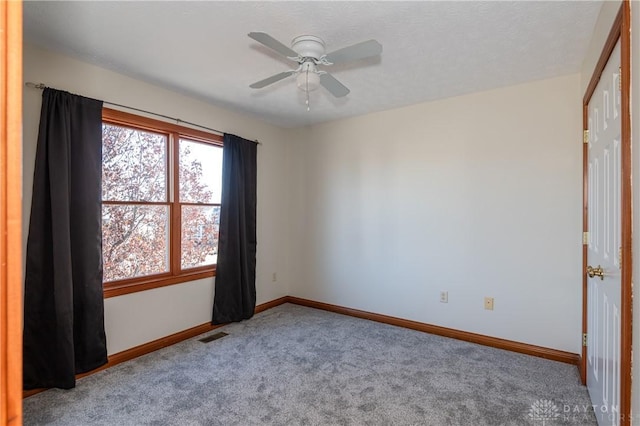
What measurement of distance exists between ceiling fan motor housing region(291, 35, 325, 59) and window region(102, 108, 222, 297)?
66.1 inches

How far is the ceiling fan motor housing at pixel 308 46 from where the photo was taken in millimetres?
2071

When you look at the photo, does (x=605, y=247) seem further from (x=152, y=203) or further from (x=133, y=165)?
(x=133, y=165)

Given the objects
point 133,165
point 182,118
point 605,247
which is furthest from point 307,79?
point 605,247

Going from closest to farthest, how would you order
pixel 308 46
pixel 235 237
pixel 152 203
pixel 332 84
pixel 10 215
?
pixel 10 215
pixel 308 46
pixel 332 84
pixel 152 203
pixel 235 237

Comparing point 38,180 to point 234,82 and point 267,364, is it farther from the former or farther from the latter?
Answer: point 267,364

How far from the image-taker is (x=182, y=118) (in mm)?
3314

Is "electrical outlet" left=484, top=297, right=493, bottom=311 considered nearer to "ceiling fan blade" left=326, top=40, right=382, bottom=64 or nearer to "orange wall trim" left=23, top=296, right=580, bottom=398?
"orange wall trim" left=23, top=296, right=580, bottom=398

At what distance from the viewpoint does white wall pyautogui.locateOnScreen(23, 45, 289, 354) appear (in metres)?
2.34

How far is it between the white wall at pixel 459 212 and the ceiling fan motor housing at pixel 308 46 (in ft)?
5.80

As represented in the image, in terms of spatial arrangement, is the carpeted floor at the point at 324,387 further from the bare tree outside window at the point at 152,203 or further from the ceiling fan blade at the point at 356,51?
the ceiling fan blade at the point at 356,51

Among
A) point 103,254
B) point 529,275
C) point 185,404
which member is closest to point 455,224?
point 529,275

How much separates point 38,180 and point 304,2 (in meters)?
2.13

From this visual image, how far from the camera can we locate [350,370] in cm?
267

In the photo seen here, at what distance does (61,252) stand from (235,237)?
63.6 inches
